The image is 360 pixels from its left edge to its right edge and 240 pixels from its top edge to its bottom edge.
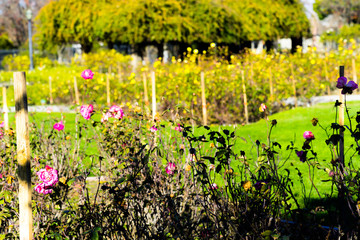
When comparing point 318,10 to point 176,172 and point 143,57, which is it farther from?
point 176,172

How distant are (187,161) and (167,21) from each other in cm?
1619

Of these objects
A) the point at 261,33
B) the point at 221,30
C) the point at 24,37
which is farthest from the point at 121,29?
the point at 24,37

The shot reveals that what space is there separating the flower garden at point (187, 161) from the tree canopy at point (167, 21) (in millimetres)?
2587

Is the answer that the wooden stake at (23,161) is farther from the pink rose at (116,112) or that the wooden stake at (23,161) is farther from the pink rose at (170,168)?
the pink rose at (116,112)

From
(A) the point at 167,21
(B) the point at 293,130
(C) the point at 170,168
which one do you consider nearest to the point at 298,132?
(B) the point at 293,130

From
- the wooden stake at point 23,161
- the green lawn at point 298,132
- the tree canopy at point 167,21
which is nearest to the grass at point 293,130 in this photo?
the green lawn at point 298,132

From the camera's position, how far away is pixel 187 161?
3.20 m

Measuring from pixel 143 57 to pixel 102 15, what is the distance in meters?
2.96

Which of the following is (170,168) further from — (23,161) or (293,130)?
(293,130)

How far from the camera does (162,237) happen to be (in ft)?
8.66

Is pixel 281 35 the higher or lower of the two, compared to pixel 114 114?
higher

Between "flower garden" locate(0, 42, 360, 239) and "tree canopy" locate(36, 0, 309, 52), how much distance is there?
259cm

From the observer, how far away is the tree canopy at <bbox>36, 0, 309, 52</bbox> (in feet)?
61.9

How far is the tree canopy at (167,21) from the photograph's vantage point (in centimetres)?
1888
